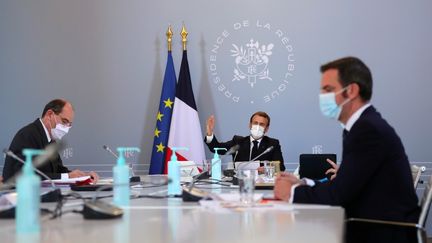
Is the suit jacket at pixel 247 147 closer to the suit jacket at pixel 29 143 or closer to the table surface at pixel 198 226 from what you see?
the suit jacket at pixel 29 143

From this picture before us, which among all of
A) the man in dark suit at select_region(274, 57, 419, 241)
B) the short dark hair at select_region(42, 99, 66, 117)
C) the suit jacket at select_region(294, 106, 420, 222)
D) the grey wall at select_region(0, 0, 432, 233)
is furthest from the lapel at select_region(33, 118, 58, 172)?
the suit jacket at select_region(294, 106, 420, 222)

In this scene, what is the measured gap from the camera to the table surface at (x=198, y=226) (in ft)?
4.21

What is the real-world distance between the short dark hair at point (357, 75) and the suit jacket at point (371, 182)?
174 millimetres

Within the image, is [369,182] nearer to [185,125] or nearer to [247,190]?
[247,190]

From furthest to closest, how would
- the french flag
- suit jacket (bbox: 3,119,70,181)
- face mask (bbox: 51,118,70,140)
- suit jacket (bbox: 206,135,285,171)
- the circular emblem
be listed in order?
the circular emblem, the french flag, suit jacket (bbox: 206,135,285,171), face mask (bbox: 51,118,70,140), suit jacket (bbox: 3,119,70,181)

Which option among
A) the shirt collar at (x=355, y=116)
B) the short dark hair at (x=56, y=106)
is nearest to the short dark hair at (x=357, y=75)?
the shirt collar at (x=355, y=116)

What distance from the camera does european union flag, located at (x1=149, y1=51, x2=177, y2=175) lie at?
4.81m

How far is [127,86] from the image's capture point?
5.07 m

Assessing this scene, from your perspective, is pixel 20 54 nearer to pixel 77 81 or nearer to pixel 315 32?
pixel 77 81

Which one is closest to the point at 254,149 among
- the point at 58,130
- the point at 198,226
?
the point at 58,130

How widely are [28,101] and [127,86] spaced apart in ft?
3.38

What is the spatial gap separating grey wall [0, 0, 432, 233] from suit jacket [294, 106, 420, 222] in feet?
9.42

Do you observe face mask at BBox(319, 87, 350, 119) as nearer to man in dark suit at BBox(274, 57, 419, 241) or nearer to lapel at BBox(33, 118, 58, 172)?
man in dark suit at BBox(274, 57, 419, 241)

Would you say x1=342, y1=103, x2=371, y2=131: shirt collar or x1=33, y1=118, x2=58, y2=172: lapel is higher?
x1=342, y1=103, x2=371, y2=131: shirt collar
